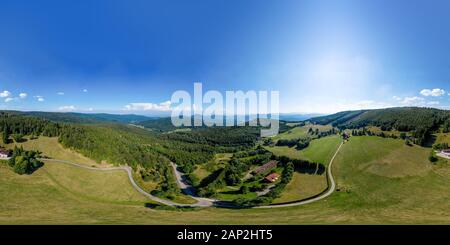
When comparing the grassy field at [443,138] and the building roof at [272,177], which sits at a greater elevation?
the grassy field at [443,138]

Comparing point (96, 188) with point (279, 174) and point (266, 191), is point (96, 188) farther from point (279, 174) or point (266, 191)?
point (279, 174)

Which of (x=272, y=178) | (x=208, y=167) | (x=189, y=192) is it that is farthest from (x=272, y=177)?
(x=208, y=167)

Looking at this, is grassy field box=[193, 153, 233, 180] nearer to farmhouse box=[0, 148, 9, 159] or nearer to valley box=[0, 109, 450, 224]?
valley box=[0, 109, 450, 224]

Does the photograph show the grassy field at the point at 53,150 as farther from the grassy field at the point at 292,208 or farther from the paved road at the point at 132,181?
the grassy field at the point at 292,208

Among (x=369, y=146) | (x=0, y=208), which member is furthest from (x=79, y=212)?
(x=369, y=146)

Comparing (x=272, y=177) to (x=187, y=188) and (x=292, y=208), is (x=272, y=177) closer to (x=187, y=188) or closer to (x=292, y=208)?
(x=292, y=208)

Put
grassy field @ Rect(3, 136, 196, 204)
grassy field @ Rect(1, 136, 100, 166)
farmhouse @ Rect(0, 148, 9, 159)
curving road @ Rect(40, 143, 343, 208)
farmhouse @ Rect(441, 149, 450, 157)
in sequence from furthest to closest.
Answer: farmhouse @ Rect(441, 149, 450, 157) → grassy field @ Rect(1, 136, 100, 166) → grassy field @ Rect(3, 136, 196, 204) → farmhouse @ Rect(0, 148, 9, 159) → curving road @ Rect(40, 143, 343, 208)

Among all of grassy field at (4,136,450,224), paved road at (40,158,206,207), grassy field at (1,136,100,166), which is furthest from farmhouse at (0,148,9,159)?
paved road at (40,158,206,207)

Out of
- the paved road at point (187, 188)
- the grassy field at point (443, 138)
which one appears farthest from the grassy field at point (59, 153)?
the grassy field at point (443, 138)
